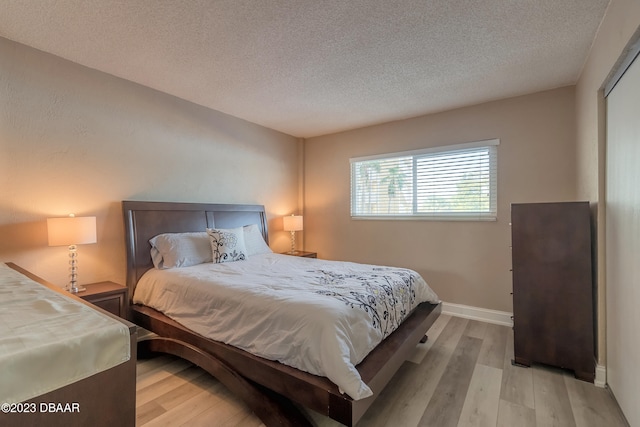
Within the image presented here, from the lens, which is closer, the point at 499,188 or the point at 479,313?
the point at 499,188

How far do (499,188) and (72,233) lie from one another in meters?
4.02

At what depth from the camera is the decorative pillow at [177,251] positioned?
2.82 metres

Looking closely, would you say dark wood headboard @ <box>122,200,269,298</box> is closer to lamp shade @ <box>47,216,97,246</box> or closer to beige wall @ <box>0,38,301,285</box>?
beige wall @ <box>0,38,301,285</box>

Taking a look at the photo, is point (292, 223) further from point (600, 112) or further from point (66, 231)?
point (600, 112)

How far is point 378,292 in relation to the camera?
2105mm

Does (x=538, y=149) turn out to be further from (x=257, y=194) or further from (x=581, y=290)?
(x=257, y=194)

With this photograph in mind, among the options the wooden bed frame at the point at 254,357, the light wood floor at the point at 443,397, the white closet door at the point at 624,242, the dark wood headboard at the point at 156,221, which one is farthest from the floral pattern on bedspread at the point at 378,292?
the dark wood headboard at the point at 156,221

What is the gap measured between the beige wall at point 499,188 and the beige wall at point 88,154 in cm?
177

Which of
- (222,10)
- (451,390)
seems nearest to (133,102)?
(222,10)

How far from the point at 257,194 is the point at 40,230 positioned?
232cm

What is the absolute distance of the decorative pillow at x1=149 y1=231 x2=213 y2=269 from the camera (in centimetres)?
282

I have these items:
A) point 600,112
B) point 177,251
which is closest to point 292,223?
point 177,251

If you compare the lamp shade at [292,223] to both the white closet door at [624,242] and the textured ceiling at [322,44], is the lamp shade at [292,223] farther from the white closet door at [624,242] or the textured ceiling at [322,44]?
the white closet door at [624,242]

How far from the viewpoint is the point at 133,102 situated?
2.90m
